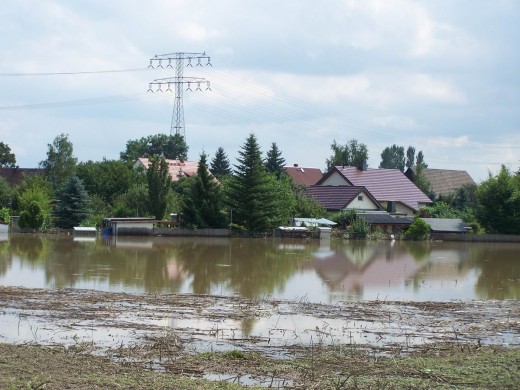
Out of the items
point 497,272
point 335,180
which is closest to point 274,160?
point 335,180

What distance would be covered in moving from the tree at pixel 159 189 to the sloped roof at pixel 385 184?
20.3 metres

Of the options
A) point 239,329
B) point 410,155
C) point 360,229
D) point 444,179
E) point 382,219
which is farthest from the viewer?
point 410,155

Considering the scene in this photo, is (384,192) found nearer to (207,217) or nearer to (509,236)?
(509,236)

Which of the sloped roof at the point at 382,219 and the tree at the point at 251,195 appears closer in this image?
the tree at the point at 251,195

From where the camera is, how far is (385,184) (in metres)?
72.6

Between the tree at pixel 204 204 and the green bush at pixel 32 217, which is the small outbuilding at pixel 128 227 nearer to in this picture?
the tree at pixel 204 204

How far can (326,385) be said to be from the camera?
31.0 ft

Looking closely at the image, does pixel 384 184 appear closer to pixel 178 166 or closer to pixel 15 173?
pixel 178 166

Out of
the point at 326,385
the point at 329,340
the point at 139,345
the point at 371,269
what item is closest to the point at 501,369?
the point at 326,385

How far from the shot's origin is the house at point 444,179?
89.2 meters

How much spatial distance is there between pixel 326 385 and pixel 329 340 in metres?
3.95

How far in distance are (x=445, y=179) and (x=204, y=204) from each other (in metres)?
47.2

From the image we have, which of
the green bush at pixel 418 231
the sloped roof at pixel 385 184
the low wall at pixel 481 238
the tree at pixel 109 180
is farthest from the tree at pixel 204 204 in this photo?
the sloped roof at pixel 385 184

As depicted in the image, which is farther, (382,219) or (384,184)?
(384,184)
